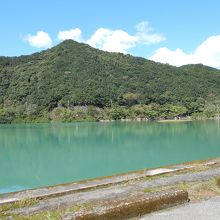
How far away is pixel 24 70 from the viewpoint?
8488 centimetres

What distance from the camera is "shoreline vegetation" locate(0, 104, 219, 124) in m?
68.8

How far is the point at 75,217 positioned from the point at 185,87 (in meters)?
83.7

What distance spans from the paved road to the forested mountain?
214 feet

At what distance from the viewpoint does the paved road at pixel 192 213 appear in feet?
12.1

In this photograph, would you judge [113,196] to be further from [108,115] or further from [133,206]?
[108,115]

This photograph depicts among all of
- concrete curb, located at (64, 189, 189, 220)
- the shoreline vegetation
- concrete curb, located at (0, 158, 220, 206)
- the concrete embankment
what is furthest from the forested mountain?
concrete curb, located at (64, 189, 189, 220)

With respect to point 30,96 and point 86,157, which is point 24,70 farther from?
point 86,157

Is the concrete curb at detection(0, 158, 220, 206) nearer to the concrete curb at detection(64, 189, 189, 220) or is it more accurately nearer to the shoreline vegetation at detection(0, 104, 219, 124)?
the concrete curb at detection(64, 189, 189, 220)

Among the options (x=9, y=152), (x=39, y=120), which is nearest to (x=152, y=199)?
(x=9, y=152)

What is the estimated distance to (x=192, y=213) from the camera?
12.6ft

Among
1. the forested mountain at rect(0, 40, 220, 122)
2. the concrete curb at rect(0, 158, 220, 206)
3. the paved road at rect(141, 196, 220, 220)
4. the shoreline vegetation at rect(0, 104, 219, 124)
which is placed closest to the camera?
the paved road at rect(141, 196, 220, 220)

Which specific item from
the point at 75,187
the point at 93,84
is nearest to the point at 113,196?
the point at 75,187

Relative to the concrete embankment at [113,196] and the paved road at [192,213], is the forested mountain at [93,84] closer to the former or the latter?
the concrete embankment at [113,196]

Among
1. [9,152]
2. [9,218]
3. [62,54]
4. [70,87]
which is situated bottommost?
[9,152]
